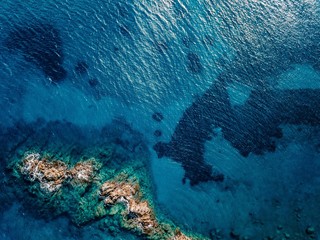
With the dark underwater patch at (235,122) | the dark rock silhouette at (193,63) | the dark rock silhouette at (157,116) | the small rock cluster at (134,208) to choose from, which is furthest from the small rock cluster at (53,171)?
the dark rock silhouette at (193,63)

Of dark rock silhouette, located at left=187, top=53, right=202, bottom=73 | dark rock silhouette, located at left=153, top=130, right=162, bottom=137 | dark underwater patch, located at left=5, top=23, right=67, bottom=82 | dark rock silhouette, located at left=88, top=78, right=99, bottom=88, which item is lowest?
dark rock silhouette, located at left=153, top=130, right=162, bottom=137

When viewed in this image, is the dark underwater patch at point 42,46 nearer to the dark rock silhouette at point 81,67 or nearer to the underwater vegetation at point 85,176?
the dark rock silhouette at point 81,67

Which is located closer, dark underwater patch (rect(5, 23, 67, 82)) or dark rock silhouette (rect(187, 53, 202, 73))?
dark underwater patch (rect(5, 23, 67, 82))

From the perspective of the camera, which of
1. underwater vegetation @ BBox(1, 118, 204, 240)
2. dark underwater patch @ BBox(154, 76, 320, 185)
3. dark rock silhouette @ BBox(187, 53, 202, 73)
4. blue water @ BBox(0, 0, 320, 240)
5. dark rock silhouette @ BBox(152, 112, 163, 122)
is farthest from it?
dark rock silhouette @ BBox(187, 53, 202, 73)

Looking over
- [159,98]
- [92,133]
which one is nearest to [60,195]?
[92,133]

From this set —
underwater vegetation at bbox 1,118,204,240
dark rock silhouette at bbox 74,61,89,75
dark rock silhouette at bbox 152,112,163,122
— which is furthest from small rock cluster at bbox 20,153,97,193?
dark rock silhouette at bbox 74,61,89,75

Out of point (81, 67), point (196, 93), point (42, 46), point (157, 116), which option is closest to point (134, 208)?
point (157, 116)

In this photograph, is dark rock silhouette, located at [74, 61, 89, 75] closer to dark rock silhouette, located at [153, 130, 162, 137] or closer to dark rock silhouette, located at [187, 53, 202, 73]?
dark rock silhouette, located at [153, 130, 162, 137]
